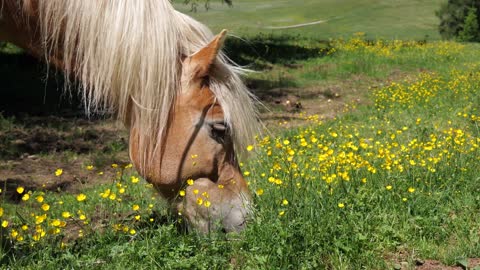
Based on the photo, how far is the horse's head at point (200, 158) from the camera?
3285mm

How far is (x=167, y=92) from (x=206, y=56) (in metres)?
0.31

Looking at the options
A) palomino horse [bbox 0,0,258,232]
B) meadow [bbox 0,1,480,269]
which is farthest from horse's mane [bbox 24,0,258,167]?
meadow [bbox 0,1,480,269]

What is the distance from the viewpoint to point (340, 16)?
47.6m

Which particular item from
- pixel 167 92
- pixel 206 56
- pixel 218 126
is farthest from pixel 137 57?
pixel 218 126

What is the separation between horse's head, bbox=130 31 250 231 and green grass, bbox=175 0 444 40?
33154 mm

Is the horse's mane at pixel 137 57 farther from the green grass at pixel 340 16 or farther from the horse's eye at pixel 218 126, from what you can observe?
the green grass at pixel 340 16

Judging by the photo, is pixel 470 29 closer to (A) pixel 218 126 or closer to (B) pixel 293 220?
(B) pixel 293 220

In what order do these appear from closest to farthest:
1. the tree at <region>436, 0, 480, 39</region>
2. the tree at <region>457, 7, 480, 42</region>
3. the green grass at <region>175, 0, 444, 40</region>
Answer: the tree at <region>457, 7, 480, 42</region> < the green grass at <region>175, 0, 444, 40</region> < the tree at <region>436, 0, 480, 39</region>

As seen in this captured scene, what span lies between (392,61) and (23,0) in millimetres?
14717

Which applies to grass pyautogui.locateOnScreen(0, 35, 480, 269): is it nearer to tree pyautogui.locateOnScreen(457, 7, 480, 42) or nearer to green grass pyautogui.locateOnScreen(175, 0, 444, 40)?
green grass pyautogui.locateOnScreen(175, 0, 444, 40)

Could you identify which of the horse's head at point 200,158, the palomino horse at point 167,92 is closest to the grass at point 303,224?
the horse's head at point 200,158

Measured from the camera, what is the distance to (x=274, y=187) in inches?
160

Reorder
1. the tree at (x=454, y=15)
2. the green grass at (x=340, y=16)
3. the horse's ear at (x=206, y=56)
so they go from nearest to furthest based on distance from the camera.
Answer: the horse's ear at (x=206, y=56) < the green grass at (x=340, y=16) < the tree at (x=454, y=15)

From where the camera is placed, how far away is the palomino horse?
3.24 m
